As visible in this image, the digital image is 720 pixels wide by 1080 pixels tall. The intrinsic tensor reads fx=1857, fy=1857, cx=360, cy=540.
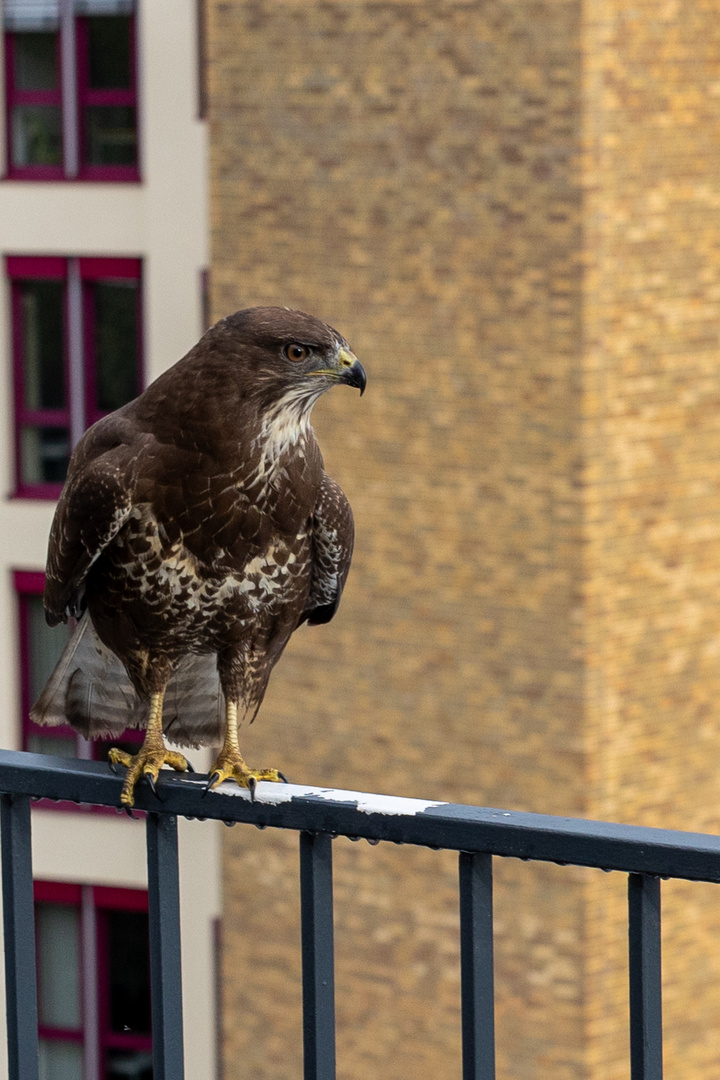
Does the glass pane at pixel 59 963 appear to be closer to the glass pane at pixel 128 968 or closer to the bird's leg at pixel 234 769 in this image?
the glass pane at pixel 128 968

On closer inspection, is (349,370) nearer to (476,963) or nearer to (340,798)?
(340,798)

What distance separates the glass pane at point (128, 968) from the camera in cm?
1705

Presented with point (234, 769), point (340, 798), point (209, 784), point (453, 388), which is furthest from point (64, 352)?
point (340, 798)

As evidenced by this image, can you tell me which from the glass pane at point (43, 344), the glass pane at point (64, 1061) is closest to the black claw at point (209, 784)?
the glass pane at point (43, 344)

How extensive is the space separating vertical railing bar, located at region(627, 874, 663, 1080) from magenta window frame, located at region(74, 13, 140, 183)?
13.5 m

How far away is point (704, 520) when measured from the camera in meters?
14.2

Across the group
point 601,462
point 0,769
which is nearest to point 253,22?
point 601,462

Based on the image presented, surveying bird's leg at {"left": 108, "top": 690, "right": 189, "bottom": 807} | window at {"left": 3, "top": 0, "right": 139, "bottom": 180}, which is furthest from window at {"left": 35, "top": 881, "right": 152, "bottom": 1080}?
bird's leg at {"left": 108, "top": 690, "right": 189, "bottom": 807}

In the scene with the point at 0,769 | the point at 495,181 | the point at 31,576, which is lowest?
the point at 31,576

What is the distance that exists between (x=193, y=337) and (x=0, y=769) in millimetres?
12470

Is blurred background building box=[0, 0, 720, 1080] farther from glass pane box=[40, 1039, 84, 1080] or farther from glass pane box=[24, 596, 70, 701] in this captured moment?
glass pane box=[40, 1039, 84, 1080]

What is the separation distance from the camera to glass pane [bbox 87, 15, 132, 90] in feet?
49.9

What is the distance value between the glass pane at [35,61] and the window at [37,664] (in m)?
4.14

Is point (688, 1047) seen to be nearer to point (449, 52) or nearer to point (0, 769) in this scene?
point (449, 52)
